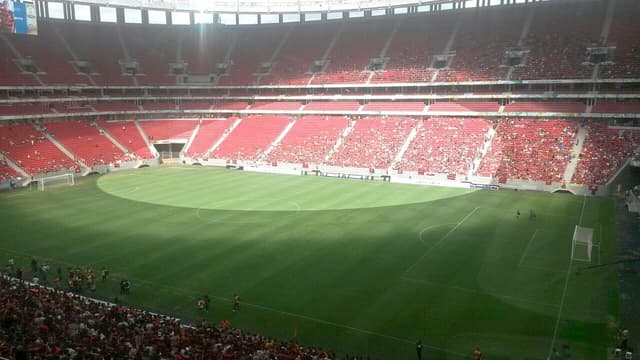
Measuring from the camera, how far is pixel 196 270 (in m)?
24.4

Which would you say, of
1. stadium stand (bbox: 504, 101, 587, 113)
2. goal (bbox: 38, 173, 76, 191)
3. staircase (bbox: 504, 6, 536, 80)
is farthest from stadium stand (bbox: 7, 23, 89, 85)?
staircase (bbox: 504, 6, 536, 80)

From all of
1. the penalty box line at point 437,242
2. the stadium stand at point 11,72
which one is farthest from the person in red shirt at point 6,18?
the penalty box line at point 437,242

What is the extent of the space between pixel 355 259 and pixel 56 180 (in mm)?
36778

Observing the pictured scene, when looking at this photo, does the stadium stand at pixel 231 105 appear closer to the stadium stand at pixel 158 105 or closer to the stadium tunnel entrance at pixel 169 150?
the stadium stand at pixel 158 105

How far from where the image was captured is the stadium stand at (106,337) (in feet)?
43.3

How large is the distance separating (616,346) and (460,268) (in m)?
8.06

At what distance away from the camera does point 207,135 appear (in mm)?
67500

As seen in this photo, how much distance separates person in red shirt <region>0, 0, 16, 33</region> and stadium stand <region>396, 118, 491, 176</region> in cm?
3773

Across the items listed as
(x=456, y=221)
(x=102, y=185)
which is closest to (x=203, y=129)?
(x=102, y=185)

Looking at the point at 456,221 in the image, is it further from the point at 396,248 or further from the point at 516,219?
the point at 396,248

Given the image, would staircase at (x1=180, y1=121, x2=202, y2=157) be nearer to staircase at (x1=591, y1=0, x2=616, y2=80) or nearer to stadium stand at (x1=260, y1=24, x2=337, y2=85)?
stadium stand at (x1=260, y1=24, x2=337, y2=85)

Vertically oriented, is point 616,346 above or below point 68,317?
below

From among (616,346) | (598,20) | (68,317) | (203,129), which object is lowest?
(616,346)

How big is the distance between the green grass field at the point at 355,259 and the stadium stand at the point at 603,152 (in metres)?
4.12
